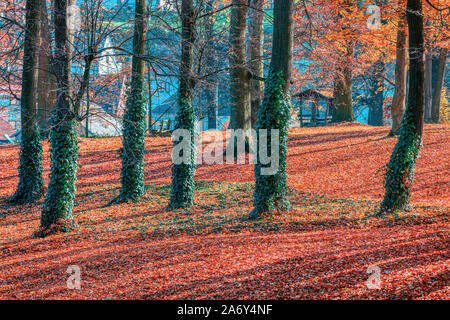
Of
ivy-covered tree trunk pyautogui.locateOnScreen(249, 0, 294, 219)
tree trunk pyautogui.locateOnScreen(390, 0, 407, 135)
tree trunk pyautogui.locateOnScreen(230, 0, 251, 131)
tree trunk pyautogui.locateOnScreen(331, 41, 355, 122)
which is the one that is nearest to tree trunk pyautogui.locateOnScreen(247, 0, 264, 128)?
tree trunk pyautogui.locateOnScreen(230, 0, 251, 131)

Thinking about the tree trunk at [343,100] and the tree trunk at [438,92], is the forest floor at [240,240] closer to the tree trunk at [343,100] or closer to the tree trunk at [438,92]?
the tree trunk at [343,100]

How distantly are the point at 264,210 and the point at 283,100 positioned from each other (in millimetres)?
2585

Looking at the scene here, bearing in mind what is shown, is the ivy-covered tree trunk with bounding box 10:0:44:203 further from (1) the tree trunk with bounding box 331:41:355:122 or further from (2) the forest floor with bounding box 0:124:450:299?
(1) the tree trunk with bounding box 331:41:355:122

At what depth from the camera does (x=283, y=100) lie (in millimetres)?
10336

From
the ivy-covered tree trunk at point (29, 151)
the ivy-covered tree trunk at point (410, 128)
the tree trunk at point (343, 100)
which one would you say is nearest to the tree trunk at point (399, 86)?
the tree trunk at point (343, 100)

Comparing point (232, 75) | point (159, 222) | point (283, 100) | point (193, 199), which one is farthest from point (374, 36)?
point (159, 222)

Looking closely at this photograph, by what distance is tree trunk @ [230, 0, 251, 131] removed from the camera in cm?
1560

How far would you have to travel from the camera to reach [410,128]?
999 cm

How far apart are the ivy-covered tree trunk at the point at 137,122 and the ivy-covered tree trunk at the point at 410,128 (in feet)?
21.1

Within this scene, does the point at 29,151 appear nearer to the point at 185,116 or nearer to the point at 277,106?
the point at 185,116

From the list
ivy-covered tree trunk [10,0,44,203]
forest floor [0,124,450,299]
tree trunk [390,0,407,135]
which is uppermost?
tree trunk [390,0,407,135]

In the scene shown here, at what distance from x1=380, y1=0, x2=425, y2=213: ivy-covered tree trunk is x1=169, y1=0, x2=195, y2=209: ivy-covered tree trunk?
5.05 m

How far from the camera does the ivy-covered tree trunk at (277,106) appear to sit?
33.7 ft

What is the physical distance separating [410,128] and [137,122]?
6835 mm
